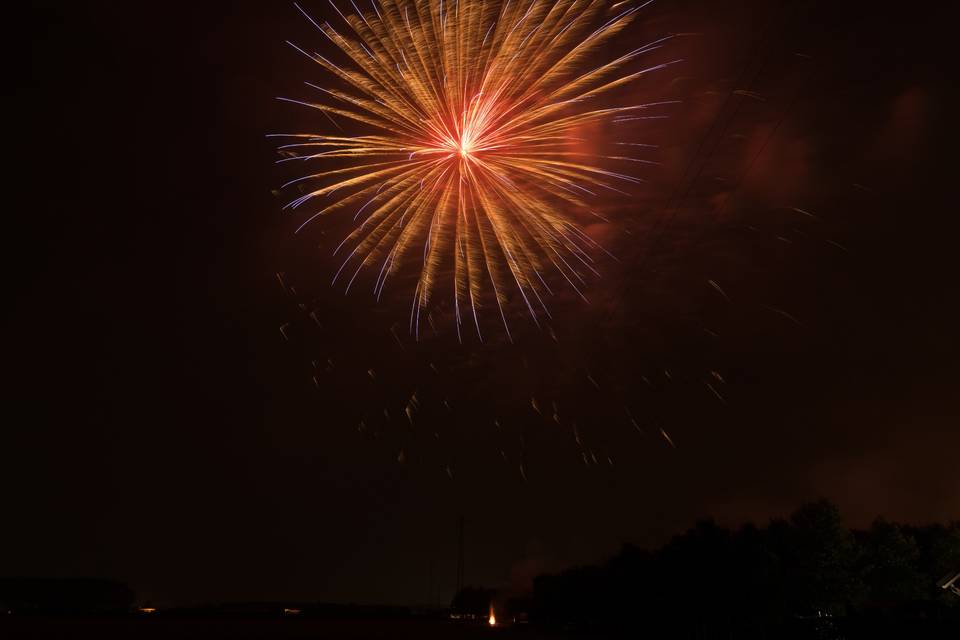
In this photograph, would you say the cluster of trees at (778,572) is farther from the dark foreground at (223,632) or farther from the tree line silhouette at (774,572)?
the dark foreground at (223,632)

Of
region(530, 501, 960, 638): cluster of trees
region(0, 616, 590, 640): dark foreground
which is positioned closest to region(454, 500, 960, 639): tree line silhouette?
region(530, 501, 960, 638): cluster of trees

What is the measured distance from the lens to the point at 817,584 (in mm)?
50312

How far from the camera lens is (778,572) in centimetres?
5038

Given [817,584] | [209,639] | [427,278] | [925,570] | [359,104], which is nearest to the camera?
[359,104]

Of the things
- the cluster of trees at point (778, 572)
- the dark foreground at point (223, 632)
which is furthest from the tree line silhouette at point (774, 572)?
the dark foreground at point (223, 632)

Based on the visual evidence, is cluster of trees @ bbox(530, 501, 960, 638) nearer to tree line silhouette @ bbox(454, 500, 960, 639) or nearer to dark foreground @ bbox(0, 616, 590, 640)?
tree line silhouette @ bbox(454, 500, 960, 639)

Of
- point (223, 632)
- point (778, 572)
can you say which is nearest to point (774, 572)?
point (778, 572)

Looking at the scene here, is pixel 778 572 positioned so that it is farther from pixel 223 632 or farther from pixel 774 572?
pixel 223 632

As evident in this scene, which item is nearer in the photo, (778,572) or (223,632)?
(223,632)

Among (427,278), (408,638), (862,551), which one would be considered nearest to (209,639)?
(408,638)

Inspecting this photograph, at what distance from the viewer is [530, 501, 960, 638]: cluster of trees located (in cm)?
4784

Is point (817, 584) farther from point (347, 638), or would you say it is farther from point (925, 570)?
point (347, 638)

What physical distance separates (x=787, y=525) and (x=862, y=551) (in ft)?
16.7

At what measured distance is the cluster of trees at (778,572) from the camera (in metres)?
47.8
